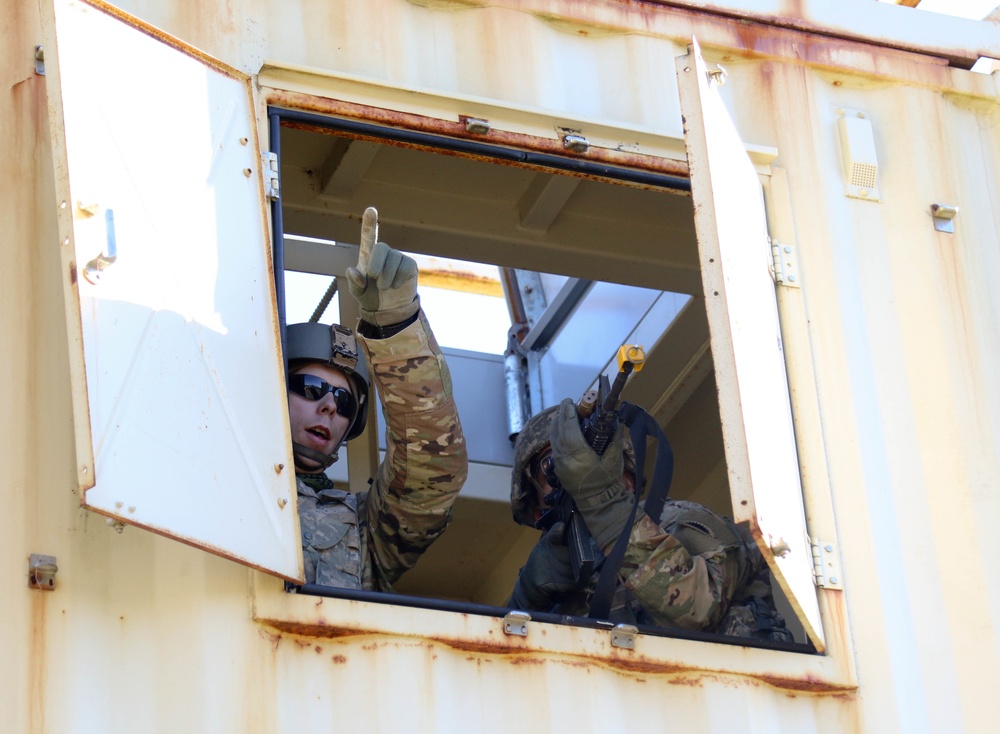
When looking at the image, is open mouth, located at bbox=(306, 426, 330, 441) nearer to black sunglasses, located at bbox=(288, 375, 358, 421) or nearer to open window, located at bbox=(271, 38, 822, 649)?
black sunglasses, located at bbox=(288, 375, 358, 421)

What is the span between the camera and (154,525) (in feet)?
13.2

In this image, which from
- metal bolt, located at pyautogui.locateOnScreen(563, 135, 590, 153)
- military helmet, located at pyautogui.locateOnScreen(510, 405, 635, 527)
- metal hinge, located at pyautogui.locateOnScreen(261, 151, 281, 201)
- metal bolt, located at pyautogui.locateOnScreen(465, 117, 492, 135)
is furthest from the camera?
military helmet, located at pyautogui.locateOnScreen(510, 405, 635, 527)

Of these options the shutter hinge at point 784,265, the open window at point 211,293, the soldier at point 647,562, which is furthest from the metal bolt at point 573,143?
the soldier at point 647,562

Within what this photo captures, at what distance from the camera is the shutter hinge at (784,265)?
18.0 ft

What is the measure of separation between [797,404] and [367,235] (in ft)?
4.58

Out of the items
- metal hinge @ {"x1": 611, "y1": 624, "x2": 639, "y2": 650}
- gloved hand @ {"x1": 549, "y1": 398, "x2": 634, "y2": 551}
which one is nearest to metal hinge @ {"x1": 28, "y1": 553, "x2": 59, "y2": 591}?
metal hinge @ {"x1": 611, "y1": 624, "x2": 639, "y2": 650}

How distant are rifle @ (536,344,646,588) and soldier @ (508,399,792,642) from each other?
0.11 feet

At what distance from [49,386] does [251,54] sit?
4.14ft

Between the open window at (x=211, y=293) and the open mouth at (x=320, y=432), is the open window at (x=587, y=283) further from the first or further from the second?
the open mouth at (x=320, y=432)

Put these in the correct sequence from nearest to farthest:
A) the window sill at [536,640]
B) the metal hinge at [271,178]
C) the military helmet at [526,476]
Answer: the window sill at [536,640]
the metal hinge at [271,178]
the military helmet at [526,476]

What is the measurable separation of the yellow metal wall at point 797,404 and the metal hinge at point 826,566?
0.04 m

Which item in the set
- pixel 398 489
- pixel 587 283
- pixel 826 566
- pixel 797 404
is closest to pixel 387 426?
pixel 398 489

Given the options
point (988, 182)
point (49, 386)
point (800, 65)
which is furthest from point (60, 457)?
point (988, 182)

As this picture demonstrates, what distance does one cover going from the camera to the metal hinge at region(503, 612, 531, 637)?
460 cm
